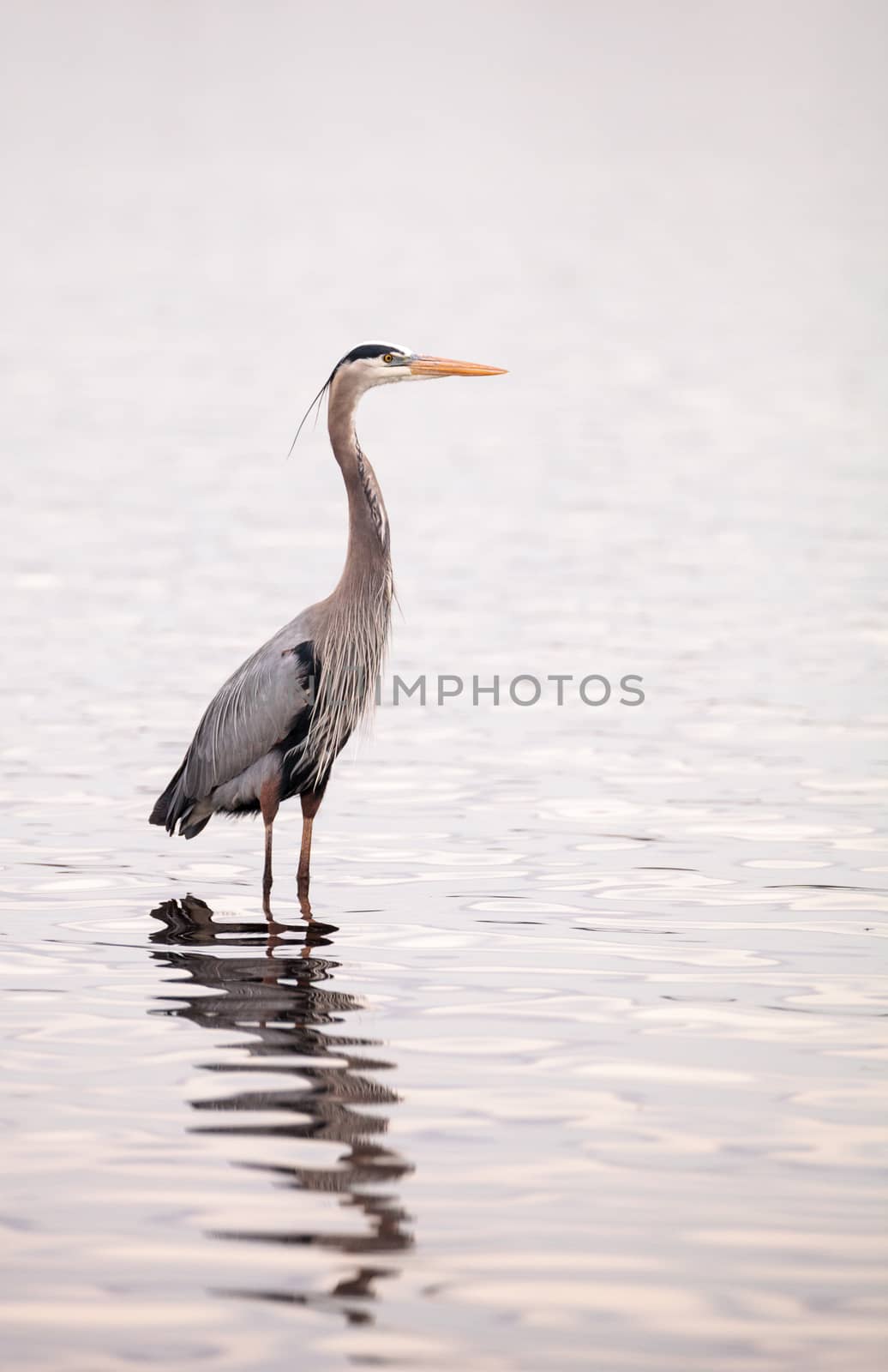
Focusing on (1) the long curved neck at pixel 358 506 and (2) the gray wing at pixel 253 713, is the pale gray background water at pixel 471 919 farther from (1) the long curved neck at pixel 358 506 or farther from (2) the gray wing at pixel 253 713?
(1) the long curved neck at pixel 358 506

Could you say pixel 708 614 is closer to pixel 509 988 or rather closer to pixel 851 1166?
pixel 509 988

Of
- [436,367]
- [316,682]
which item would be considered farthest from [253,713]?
[436,367]

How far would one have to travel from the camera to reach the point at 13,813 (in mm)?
12320

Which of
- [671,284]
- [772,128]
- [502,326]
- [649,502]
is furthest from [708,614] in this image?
[772,128]

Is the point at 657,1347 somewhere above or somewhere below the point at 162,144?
below

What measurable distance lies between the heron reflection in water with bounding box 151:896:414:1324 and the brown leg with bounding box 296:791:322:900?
0.33 metres

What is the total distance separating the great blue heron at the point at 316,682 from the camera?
10.8m

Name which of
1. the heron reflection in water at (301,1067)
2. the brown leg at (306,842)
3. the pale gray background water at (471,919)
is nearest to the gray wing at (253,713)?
the brown leg at (306,842)

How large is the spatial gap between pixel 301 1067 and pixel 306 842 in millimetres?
2823

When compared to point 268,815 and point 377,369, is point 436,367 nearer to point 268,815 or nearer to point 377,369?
Answer: point 377,369

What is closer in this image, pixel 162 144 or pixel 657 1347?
pixel 657 1347

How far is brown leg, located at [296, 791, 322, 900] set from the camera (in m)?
10.7

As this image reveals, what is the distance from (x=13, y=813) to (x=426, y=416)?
27281 millimetres

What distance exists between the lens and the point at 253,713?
1082 centimetres
